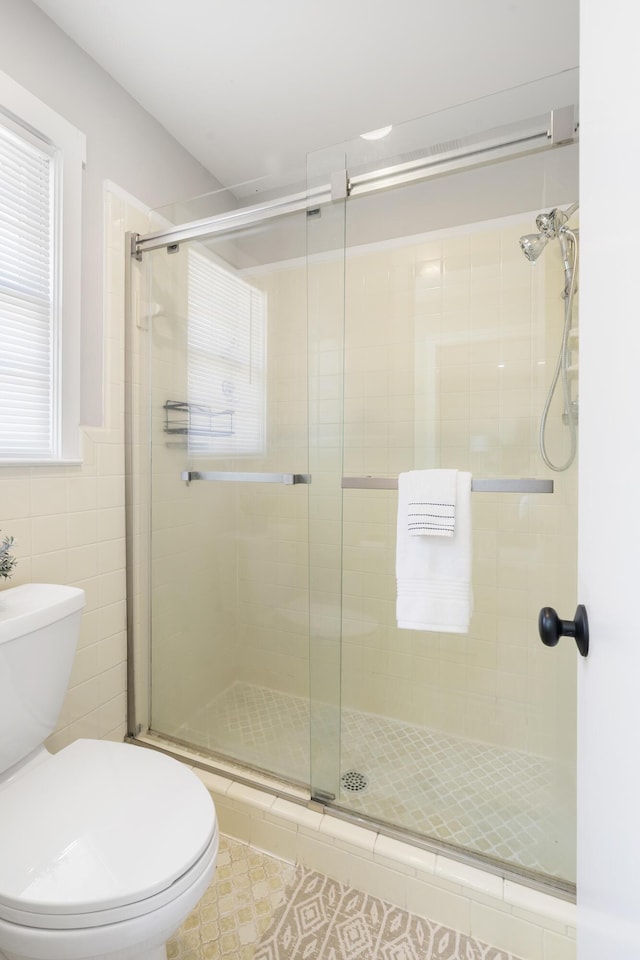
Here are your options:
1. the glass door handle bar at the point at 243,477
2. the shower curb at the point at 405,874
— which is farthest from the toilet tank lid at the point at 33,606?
the shower curb at the point at 405,874

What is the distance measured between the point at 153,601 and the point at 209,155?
197 cm

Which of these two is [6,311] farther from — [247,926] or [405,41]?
[247,926]

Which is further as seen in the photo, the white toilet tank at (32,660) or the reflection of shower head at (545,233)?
the reflection of shower head at (545,233)

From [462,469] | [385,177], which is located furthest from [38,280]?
[462,469]

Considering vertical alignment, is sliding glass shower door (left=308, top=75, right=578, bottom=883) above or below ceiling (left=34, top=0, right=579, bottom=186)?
below

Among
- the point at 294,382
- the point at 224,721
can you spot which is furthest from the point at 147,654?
the point at 294,382

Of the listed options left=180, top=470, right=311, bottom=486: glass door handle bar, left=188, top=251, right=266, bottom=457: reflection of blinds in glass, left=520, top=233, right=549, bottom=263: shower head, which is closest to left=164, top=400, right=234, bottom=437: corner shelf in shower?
left=188, top=251, right=266, bottom=457: reflection of blinds in glass

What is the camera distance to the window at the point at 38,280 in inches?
52.0

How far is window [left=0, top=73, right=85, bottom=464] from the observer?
132 cm

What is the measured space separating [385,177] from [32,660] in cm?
166

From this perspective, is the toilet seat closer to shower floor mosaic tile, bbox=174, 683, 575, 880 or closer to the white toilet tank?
the white toilet tank

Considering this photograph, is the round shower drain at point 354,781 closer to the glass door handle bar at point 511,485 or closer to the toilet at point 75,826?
the toilet at point 75,826

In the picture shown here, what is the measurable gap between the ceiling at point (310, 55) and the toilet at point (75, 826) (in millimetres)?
1773

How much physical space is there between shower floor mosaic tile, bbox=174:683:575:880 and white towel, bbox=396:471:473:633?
49 cm
